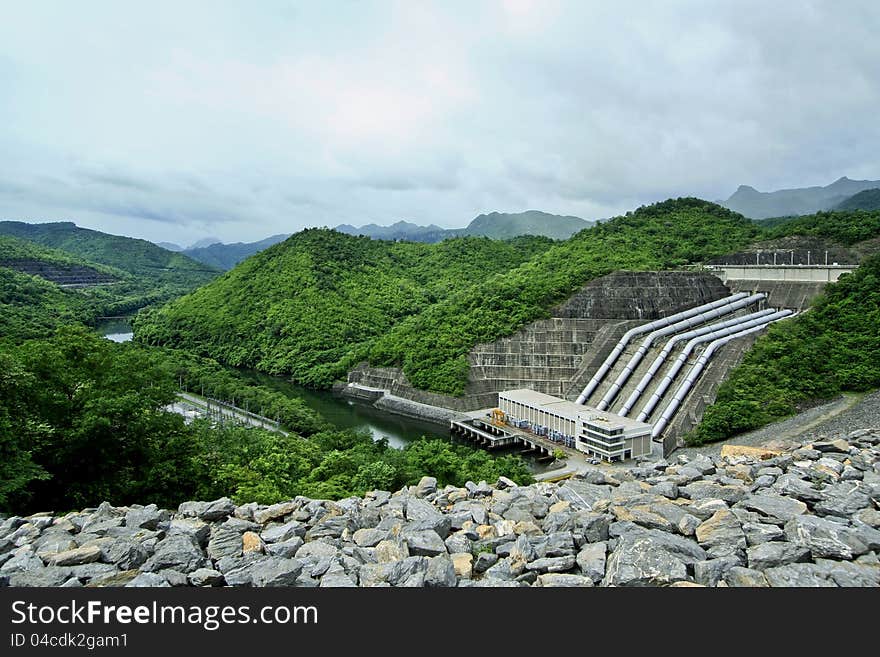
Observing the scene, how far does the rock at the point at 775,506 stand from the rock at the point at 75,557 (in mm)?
7651

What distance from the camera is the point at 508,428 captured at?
37000mm

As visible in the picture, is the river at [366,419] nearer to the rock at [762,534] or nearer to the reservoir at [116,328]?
the rock at [762,534]

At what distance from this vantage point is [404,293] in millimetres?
82750

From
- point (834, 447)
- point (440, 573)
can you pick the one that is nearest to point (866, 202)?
point (834, 447)

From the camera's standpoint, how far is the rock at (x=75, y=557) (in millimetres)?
6000

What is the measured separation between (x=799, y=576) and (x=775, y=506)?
1.90 metres

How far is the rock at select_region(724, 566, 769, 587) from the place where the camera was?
16.6 ft

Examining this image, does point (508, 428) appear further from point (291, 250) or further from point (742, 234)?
point (291, 250)

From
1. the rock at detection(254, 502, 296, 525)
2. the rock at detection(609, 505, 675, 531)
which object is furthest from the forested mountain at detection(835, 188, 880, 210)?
the rock at detection(254, 502, 296, 525)

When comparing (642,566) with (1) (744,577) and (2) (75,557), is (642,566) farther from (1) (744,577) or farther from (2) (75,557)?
(2) (75,557)

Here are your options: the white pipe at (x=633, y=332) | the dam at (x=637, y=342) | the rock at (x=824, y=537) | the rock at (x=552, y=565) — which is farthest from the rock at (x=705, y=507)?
the white pipe at (x=633, y=332)

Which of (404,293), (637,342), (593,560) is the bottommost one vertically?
(593,560)

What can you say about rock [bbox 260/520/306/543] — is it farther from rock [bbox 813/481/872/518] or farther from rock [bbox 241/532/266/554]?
rock [bbox 813/481/872/518]

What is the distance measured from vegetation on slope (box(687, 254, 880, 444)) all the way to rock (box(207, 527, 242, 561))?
1082 inches
